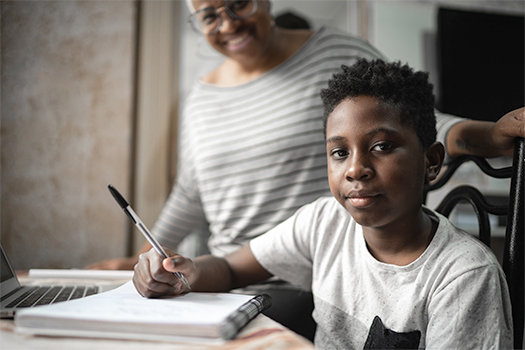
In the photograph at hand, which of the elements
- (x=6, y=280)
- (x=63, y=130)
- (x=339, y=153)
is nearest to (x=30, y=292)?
(x=6, y=280)

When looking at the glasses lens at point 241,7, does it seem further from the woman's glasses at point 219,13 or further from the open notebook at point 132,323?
the open notebook at point 132,323

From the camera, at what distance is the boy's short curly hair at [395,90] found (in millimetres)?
640

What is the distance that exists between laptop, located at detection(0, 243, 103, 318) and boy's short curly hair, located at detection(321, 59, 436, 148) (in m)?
0.56

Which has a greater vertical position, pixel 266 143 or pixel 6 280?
pixel 266 143

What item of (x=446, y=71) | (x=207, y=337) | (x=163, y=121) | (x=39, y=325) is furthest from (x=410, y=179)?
(x=446, y=71)

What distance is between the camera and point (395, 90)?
64 centimetres

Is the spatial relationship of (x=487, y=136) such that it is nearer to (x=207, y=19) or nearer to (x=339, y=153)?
(x=339, y=153)

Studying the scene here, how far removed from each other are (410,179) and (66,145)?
168 cm

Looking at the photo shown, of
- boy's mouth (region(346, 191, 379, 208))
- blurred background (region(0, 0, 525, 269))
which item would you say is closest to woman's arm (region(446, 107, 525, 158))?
boy's mouth (region(346, 191, 379, 208))

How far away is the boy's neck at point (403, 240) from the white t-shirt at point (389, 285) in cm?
2

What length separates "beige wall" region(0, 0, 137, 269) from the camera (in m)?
1.75

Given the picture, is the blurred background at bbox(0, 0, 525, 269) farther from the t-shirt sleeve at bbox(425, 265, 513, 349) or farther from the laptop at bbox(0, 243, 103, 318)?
the t-shirt sleeve at bbox(425, 265, 513, 349)

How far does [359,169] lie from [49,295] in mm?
572

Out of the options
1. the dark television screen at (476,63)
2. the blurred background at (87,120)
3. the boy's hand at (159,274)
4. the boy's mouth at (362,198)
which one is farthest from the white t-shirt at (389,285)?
the dark television screen at (476,63)
